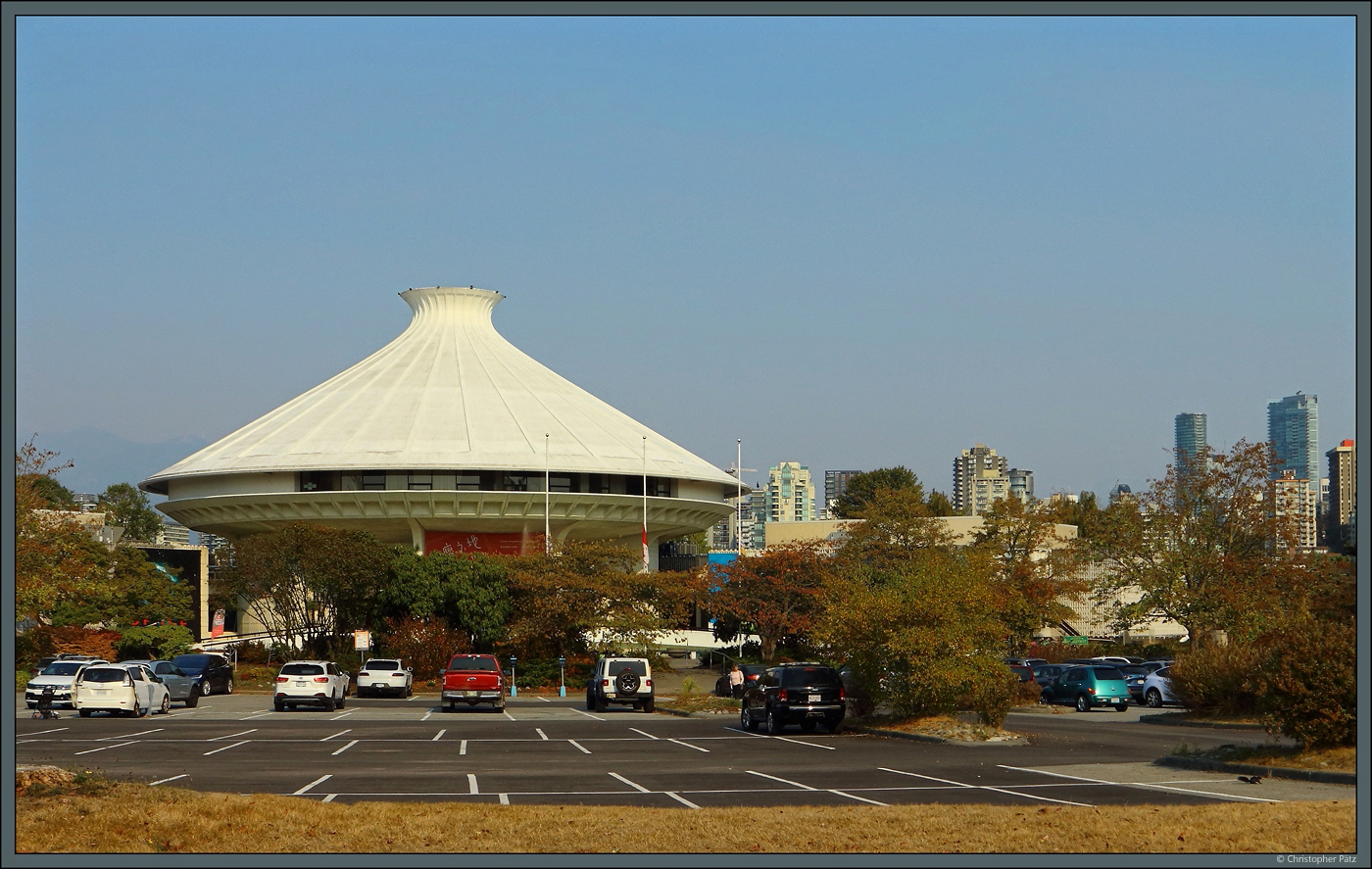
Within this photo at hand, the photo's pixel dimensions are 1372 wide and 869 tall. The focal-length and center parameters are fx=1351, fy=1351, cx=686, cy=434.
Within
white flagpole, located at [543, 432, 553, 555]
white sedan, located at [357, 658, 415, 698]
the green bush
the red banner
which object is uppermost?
white flagpole, located at [543, 432, 553, 555]

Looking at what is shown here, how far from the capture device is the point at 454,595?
5669 cm

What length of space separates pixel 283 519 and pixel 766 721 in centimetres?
4966

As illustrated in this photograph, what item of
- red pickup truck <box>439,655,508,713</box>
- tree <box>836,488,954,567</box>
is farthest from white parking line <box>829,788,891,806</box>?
tree <box>836,488,954,567</box>

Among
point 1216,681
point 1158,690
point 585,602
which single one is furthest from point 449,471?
point 1216,681

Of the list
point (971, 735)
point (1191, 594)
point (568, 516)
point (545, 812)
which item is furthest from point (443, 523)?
point (545, 812)

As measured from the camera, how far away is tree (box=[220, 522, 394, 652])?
54844 millimetres

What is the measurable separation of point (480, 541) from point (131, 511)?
60259mm

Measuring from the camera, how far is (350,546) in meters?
55.6

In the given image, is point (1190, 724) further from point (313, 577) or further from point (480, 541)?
point (480, 541)

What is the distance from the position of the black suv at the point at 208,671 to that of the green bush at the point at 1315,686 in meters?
33.5

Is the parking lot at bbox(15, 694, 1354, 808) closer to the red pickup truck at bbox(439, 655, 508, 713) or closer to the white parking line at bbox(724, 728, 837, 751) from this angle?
the white parking line at bbox(724, 728, 837, 751)

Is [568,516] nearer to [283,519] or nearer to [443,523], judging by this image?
[443,523]

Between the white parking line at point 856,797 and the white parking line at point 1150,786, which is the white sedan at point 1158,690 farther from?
the white parking line at point 856,797

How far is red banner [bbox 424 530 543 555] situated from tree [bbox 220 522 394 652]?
14869 mm
